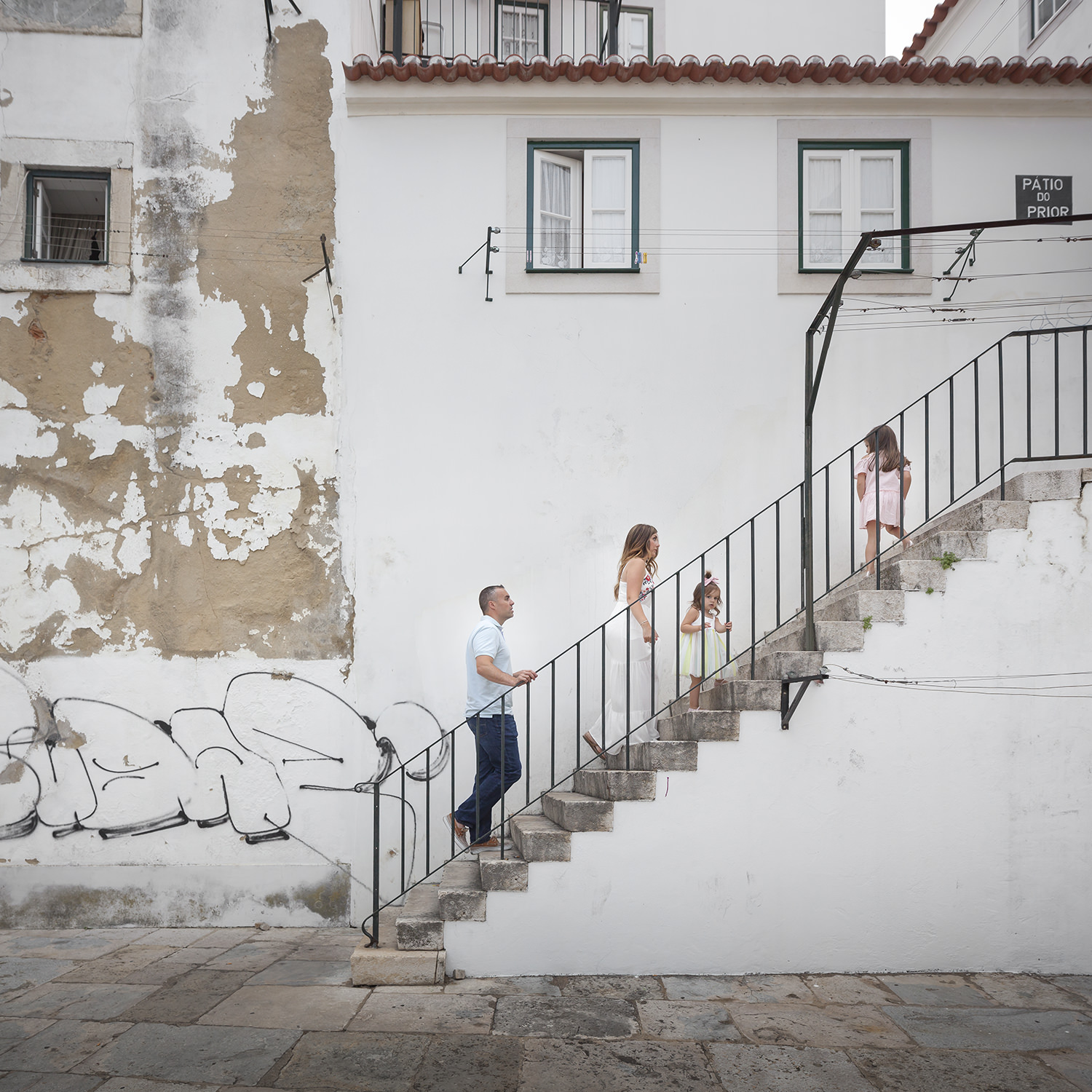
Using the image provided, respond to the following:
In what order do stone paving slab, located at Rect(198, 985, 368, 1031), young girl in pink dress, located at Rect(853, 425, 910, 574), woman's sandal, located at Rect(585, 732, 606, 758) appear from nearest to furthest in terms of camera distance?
stone paving slab, located at Rect(198, 985, 368, 1031) → woman's sandal, located at Rect(585, 732, 606, 758) → young girl in pink dress, located at Rect(853, 425, 910, 574)

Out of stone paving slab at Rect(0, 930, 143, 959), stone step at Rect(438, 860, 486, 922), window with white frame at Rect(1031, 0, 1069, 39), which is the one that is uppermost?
window with white frame at Rect(1031, 0, 1069, 39)

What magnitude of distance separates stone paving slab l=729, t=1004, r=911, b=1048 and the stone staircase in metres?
1.22

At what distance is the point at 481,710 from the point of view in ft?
18.5

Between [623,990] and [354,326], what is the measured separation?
4.89 m

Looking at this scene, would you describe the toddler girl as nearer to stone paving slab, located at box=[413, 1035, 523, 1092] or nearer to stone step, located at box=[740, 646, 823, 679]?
stone step, located at box=[740, 646, 823, 679]

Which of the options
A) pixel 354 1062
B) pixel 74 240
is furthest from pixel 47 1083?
pixel 74 240

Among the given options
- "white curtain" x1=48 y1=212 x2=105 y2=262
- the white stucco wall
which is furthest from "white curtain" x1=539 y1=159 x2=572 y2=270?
the white stucco wall

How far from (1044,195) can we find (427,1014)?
7.08 meters

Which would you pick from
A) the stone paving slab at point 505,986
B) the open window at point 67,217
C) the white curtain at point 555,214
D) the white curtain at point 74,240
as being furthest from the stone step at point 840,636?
the white curtain at point 74,240

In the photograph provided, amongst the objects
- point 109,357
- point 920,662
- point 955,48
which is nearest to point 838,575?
point 920,662

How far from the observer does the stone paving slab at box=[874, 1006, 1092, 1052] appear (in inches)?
168

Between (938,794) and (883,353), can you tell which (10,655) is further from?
(883,353)

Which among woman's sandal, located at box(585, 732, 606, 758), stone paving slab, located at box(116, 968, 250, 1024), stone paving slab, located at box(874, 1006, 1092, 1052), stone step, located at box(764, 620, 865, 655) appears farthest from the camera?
woman's sandal, located at box(585, 732, 606, 758)

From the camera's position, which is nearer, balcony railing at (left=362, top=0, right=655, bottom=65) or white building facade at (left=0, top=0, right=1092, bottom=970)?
white building facade at (left=0, top=0, right=1092, bottom=970)
